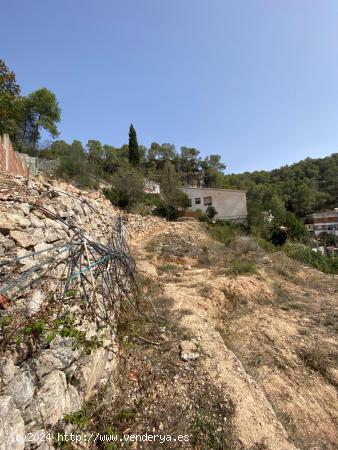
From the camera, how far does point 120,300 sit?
14.7 feet

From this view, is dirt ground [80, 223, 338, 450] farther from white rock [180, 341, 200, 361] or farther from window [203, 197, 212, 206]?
window [203, 197, 212, 206]

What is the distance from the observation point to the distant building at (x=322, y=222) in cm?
4031

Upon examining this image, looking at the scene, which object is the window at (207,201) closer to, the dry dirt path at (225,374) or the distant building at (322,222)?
the dry dirt path at (225,374)

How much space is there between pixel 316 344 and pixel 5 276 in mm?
5524

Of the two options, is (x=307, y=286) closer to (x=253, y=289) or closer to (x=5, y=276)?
(x=253, y=289)

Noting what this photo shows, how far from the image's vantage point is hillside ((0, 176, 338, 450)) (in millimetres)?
2217

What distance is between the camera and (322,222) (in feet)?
136

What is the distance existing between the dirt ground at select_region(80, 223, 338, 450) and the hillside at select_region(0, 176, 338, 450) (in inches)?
0.7

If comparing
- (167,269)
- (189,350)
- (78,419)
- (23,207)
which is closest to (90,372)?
(78,419)

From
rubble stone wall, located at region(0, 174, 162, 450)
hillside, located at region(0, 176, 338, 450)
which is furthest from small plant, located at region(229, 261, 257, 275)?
rubble stone wall, located at region(0, 174, 162, 450)

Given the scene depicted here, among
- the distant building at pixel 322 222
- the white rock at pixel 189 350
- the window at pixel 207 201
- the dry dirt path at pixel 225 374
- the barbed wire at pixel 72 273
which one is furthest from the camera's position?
the distant building at pixel 322 222

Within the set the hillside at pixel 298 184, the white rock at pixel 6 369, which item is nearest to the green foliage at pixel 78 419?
the white rock at pixel 6 369

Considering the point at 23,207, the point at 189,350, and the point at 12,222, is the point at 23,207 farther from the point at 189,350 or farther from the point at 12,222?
the point at 189,350

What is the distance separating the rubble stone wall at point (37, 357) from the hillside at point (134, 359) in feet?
0.04
